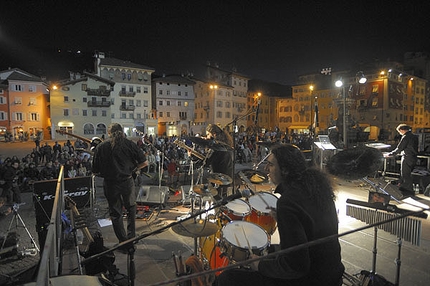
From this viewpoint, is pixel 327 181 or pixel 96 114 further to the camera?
pixel 96 114

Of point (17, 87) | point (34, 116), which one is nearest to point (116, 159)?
point (34, 116)

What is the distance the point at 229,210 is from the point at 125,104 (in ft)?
158

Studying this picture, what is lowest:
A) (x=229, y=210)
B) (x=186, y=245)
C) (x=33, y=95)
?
(x=186, y=245)

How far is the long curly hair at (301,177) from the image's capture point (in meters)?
2.03

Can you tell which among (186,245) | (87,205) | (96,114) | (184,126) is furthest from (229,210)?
(184,126)

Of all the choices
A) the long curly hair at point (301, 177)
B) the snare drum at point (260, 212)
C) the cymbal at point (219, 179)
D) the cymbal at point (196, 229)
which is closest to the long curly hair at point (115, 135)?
the cymbal at point (219, 179)

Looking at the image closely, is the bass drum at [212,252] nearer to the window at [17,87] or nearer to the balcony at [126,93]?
the balcony at [126,93]

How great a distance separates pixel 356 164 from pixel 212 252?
2.30 m

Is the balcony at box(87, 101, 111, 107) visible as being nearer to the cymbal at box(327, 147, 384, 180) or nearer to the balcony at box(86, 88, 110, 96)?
the balcony at box(86, 88, 110, 96)

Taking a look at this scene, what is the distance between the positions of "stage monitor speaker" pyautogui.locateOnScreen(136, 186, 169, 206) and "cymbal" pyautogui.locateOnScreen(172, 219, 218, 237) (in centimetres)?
388

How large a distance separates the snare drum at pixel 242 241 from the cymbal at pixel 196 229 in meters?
0.46

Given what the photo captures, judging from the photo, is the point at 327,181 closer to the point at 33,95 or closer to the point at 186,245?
the point at 186,245

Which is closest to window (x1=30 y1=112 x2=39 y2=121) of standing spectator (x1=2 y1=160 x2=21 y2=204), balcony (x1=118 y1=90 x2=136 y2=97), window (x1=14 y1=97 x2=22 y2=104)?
window (x1=14 y1=97 x2=22 y2=104)

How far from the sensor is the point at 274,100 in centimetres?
6681
